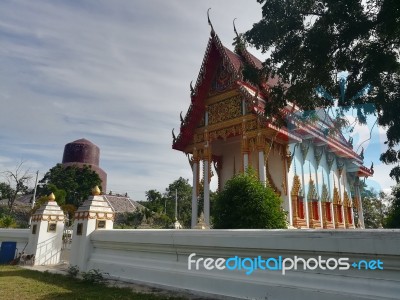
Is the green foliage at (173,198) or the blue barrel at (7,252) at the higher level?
the green foliage at (173,198)

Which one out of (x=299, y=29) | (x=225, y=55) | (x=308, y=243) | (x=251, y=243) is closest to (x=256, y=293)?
(x=251, y=243)

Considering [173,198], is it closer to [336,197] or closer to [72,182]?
[72,182]

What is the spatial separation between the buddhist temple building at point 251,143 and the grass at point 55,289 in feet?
21.9

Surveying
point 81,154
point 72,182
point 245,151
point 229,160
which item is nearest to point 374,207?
point 229,160

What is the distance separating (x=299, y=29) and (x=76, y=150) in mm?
47802

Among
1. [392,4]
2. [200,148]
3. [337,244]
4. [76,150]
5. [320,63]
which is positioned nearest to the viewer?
[337,244]

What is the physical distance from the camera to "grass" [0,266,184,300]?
394 cm

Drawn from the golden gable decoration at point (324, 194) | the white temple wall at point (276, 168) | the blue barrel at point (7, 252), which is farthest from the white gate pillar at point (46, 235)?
the golden gable decoration at point (324, 194)

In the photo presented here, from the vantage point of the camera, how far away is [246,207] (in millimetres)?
5758

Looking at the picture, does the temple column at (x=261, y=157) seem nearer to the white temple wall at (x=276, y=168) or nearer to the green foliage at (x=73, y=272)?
the white temple wall at (x=276, y=168)

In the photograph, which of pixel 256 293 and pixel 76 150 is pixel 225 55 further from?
pixel 76 150

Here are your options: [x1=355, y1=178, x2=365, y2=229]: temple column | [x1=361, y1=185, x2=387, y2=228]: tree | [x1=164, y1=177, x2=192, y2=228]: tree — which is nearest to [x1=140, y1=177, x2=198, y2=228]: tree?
[x1=164, y1=177, x2=192, y2=228]: tree

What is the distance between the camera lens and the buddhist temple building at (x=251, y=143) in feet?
36.9

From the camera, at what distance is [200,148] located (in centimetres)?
1307
